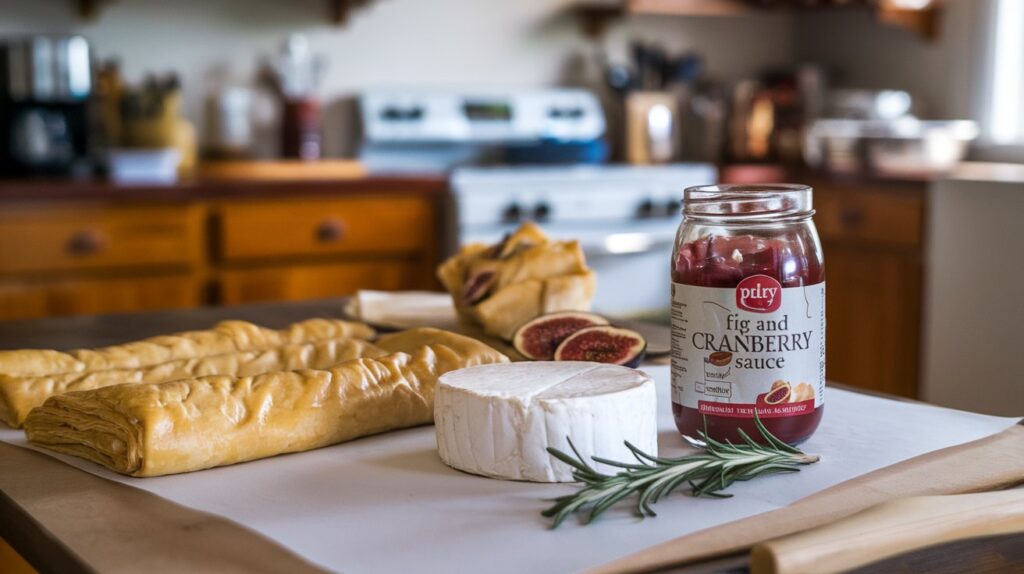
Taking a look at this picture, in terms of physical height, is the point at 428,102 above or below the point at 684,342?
above

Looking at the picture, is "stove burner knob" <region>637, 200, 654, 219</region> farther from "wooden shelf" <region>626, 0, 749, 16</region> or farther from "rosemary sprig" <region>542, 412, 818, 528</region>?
"rosemary sprig" <region>542, 412, 818, 528</region>

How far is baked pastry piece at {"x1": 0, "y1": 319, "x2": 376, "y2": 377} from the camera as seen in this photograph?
3.89 feet

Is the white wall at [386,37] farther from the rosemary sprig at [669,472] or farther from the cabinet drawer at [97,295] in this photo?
the rosemary sprig at [669,472]

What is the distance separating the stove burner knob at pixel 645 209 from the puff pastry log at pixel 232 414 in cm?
306

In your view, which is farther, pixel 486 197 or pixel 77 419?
pixel 486 197

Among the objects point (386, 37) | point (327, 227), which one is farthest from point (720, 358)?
point (386, 37)

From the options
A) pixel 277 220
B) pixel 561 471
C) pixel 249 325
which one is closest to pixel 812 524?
pixel 561 471

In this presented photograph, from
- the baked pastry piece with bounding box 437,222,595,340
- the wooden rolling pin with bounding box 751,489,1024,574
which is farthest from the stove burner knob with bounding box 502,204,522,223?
the wooden rolling pin with bounding box 751,489,1024,574

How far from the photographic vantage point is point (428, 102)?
14.6 ft

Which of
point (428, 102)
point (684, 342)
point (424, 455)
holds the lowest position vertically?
point (424, 455)

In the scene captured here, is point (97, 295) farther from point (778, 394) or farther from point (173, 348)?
point (778, 394)

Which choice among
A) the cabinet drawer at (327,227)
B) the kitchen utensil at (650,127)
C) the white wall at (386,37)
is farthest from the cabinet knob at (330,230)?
the kitchen utensil at (650,127)

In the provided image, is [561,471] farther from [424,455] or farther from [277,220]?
[277,220]

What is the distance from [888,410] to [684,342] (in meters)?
0.29
